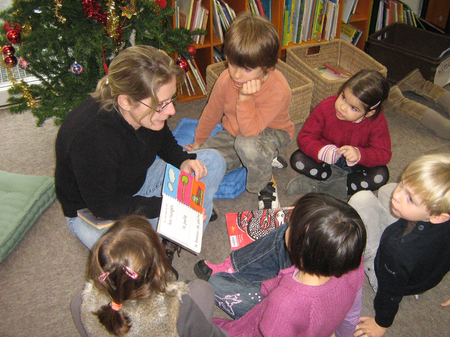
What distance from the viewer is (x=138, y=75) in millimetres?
1229

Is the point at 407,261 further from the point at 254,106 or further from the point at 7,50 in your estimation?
the point at 7,50

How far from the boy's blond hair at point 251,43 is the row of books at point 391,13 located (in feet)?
6.36

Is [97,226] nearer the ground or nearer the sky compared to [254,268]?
nearer the sky

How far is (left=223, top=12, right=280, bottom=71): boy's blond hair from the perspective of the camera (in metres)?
1.59

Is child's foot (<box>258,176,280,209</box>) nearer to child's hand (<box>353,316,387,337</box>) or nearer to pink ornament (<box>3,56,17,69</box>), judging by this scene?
child's hand (<box>353,316,387,337</box>)

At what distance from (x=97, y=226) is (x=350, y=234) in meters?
0.97

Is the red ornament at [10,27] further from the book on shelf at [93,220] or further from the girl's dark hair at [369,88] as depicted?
the girl's dark hair at [369,88]

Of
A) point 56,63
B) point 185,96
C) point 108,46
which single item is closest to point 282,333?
point 108,46

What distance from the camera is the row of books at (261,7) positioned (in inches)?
103

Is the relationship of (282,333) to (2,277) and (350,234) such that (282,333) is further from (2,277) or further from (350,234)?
(2,277)

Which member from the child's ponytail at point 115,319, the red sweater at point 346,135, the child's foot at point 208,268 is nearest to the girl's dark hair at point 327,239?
the child's ponytail at point 115,319

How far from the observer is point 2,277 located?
5.56 feet

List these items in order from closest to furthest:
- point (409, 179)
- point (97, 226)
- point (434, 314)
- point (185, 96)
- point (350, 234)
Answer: point (350, 234)
point (409, 179)
point (97, 226)
point (434, 314)
point (185, 96)

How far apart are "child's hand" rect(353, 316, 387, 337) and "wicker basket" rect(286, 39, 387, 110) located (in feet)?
4.95
